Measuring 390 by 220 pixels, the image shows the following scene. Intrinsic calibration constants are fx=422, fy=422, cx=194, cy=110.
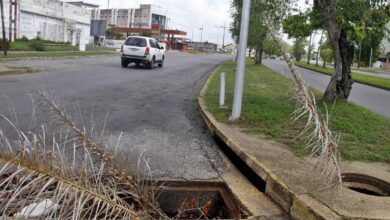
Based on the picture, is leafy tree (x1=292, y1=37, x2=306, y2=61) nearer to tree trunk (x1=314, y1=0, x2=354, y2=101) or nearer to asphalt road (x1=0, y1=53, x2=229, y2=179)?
tree trunk (x1=314, y1=0, x2=354, y2=101)

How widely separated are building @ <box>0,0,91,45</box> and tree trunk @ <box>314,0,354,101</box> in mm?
35458

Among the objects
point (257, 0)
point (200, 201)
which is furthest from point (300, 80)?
point (257, 0)

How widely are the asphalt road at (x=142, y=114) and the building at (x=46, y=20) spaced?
2883 cm

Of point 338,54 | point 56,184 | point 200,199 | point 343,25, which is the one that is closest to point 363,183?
point 200,199

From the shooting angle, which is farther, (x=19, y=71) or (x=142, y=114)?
(x=19, y=71)

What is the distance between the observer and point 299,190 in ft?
13.6

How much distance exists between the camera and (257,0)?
974cm

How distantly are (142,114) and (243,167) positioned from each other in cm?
372

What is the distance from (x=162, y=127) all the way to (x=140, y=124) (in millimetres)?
427

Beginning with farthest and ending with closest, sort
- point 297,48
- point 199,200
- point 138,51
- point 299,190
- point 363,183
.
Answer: point 138,51, point 297,48, point 363,183, point 199,200, point 299,190

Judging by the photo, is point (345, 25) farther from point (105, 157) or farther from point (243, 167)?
point (105, 157)

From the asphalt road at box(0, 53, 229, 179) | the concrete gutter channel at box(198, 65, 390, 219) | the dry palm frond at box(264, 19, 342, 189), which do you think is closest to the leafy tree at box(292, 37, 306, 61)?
the dry palm frond at box(264, 19, 342, 189)

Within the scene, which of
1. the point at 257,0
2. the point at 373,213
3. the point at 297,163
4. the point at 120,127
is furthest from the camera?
the point at 257,0

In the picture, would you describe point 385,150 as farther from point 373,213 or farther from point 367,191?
point 373,213
